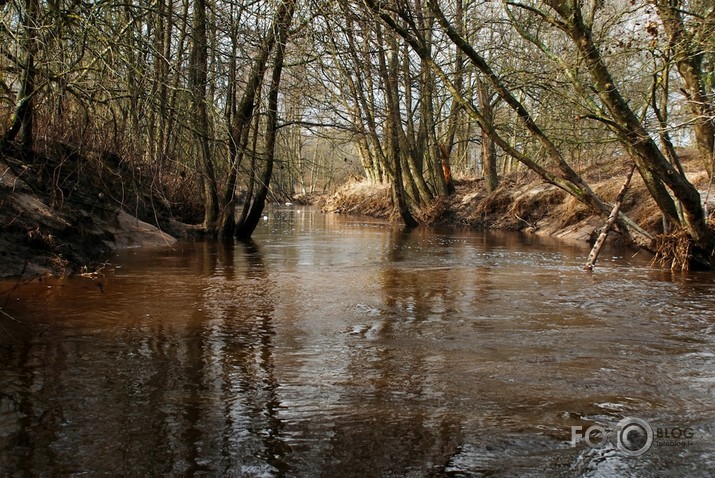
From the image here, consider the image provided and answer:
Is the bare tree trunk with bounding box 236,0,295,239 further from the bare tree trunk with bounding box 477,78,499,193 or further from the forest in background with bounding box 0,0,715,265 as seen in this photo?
the bare tree trunk with bounding box 477,78,499,193

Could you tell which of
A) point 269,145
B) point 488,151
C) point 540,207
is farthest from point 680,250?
point 488,151

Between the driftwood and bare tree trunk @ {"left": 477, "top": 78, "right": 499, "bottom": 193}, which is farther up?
bare tree trunk @ {"left": 477, "top": 78, "right": 499, "bottom": 193}

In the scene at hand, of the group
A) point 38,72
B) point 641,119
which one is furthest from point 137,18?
point 641,119

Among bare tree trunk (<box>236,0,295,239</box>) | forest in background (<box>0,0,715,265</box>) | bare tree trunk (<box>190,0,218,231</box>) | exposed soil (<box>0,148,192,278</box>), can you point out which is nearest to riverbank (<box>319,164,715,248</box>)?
forest in background (<box>0,0,715,265</box>)

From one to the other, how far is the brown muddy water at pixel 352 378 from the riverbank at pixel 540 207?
7.36 m

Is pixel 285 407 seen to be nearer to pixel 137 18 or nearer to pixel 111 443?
pixel 111 443

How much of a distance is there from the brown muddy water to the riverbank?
7.36 meters

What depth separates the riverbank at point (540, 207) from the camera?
14597 mm

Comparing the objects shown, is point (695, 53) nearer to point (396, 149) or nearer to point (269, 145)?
point (269, 145)

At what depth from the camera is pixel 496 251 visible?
41.4 feet

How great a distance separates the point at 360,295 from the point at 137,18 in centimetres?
371

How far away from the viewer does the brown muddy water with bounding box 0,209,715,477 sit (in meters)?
2.89

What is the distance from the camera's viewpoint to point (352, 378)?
4.05 metres

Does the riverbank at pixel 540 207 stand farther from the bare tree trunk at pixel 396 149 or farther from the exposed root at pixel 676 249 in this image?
the exposed root at pixel 676 249
